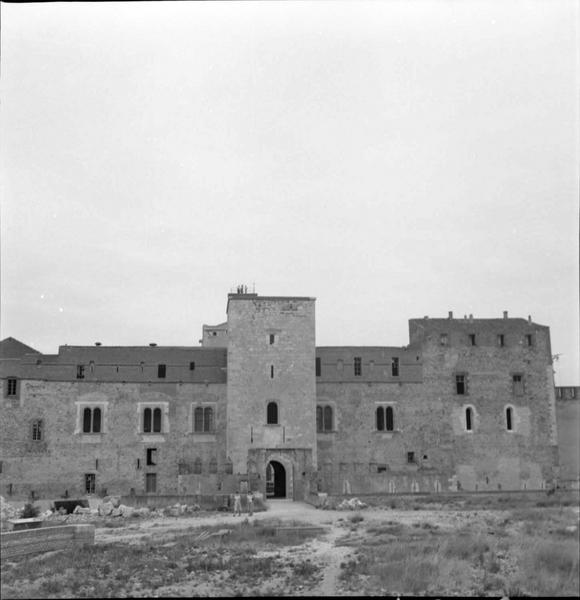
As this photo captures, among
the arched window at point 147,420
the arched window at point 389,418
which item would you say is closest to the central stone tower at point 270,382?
the arched window at point 147,420

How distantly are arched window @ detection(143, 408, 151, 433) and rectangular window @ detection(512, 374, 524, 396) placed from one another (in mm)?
21185

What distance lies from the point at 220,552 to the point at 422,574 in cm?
516

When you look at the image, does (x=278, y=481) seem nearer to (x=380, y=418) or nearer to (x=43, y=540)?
(x=380, y=418)

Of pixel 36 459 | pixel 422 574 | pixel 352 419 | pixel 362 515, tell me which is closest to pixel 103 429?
pixel 36 459

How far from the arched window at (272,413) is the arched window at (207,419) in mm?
3722

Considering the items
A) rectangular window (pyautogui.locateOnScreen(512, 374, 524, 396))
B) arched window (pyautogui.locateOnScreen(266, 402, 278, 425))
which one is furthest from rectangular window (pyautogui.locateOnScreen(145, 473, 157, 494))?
rectangular window (pyautogui.locateOnScreen(512, 374, 524, 396))

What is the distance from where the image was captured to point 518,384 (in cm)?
4412

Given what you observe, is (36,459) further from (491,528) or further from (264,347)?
(491,528)

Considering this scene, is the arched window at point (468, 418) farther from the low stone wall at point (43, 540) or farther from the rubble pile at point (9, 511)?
the low stone wall at point (43, 540)

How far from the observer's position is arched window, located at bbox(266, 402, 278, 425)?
39.6 meters

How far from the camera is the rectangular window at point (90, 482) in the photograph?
130 feet

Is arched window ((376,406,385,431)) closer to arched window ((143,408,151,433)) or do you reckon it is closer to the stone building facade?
the stone building facade

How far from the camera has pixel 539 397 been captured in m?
44.0

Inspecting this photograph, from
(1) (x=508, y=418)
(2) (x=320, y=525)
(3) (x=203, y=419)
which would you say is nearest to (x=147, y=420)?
(3) (x=203, y=419)
